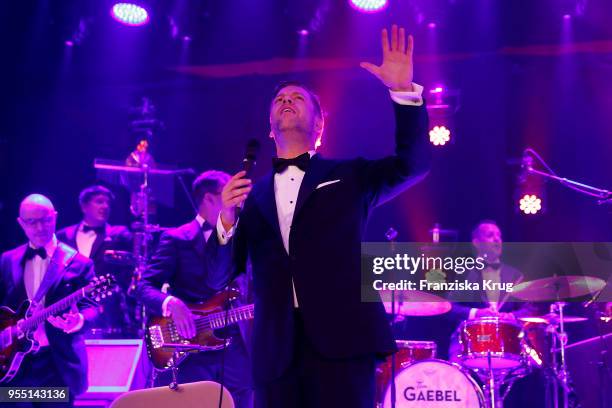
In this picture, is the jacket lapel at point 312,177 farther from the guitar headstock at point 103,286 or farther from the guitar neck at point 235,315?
the guitar headstock at point 103,286

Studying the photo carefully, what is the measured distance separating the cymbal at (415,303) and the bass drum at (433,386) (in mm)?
538

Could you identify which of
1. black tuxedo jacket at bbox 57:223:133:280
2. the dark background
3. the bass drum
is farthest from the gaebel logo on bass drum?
black tuxedo jacket at bbox 57:223:133:280

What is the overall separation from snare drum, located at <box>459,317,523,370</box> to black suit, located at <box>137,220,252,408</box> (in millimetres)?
2120

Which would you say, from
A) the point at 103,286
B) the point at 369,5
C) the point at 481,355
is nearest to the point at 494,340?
the point at 481,355

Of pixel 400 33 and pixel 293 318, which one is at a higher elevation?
pixel 400 33

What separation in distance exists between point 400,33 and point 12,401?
4.34 metres

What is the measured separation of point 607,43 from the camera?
7621 mm

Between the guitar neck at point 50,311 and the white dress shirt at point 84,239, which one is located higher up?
the white dress shirt at point 84,239

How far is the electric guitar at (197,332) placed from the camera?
456cm

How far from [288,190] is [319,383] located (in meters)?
0.78

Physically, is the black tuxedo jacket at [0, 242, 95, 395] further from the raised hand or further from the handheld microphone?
the raised hand

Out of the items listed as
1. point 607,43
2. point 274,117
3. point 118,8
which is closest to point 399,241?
point 607,43

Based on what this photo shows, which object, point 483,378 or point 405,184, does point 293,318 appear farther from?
point 483,378

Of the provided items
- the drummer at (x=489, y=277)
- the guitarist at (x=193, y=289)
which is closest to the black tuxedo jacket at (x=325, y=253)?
the guitarist at (x=193, y=289)
